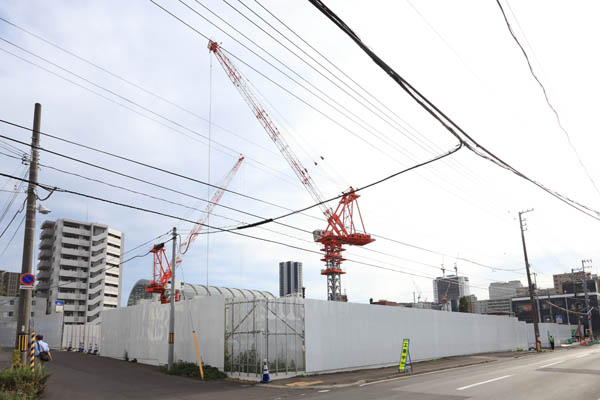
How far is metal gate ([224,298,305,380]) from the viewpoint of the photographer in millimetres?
20844

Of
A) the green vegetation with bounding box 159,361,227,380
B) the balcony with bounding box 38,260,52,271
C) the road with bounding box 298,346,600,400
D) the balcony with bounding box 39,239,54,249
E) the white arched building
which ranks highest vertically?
the balcony with bounding box 39,239,54,249

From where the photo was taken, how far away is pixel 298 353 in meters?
21.9

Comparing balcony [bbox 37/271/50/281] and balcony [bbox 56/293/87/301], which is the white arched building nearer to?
balcony [bbox 56/293/87/301]

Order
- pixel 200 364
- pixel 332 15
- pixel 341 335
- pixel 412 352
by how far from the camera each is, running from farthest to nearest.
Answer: pixel 412 352
pixel 341 335
pixel 200 364
pixel 332 15

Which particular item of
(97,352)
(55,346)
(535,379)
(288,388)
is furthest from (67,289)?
(535,379)

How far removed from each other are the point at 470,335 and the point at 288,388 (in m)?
26.2

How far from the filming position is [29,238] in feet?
51.6

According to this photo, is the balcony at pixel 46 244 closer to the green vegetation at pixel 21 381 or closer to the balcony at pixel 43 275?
the balcony at pixel 43 275

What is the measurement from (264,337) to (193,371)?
4.68m

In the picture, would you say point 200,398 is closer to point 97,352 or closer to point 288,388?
point 288,388

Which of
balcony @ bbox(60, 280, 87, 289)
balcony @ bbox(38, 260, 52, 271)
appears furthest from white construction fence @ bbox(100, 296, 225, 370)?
balcony @ bbox(38, 260, 52, 271)

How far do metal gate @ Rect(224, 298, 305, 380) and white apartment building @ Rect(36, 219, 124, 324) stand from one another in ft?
274

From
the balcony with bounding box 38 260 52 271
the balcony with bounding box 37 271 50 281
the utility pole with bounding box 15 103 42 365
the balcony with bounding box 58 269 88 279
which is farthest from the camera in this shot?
the balcony with bounding box 38 260 52 271

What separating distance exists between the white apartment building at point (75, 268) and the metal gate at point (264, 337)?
83537 mm
